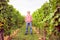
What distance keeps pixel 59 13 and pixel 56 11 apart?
0.13m

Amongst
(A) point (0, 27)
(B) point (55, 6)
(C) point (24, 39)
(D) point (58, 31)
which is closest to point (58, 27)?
(D) point (58, 31)

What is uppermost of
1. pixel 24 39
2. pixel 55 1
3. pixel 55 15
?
pixel 55 1

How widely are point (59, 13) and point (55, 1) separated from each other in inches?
31.3

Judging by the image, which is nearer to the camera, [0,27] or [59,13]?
[59,13]

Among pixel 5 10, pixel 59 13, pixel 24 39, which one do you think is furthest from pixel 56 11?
pixel 24 39

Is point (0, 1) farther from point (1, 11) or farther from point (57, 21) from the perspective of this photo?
point (57, 21)

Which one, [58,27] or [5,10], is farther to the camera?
[5,10]

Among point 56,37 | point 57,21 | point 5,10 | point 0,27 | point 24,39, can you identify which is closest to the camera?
point 57,21

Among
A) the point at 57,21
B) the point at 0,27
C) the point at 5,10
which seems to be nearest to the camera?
the point at 57,21

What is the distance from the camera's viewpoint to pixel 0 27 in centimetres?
1178

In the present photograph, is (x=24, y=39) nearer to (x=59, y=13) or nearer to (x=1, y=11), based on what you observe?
(x=1, y=11)

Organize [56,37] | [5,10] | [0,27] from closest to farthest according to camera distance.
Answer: [56,37], [0,27], [5,10]

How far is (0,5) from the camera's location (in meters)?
12.4

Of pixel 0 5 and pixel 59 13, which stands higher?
pixel 0 5
